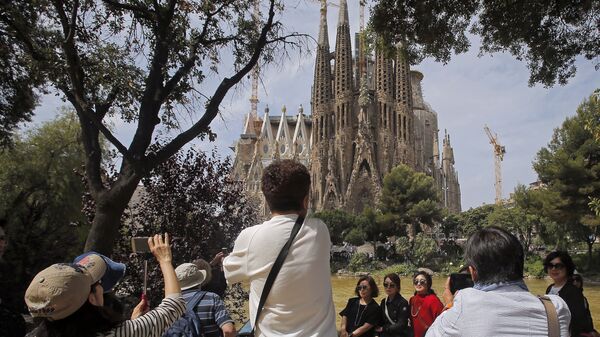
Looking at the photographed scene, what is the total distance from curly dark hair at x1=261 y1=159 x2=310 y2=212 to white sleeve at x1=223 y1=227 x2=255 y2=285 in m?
0.17

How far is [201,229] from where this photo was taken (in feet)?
26.7

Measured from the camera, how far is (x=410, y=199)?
37406 millimetres

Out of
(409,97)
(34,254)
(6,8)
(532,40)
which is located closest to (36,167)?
(34,254)

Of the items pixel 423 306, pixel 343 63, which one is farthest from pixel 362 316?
pixel 343 63

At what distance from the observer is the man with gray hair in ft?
10.7

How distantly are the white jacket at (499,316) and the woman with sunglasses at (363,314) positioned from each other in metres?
2.74

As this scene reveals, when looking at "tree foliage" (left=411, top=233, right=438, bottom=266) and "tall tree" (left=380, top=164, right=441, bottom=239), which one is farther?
"tall tree" (left=380, top=164, right=441, bottom=239)

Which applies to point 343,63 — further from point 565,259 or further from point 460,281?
point 460,281

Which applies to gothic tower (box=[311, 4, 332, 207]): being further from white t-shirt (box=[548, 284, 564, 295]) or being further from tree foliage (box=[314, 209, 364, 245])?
white t-shirt (box=[548, 284, 564, 295])

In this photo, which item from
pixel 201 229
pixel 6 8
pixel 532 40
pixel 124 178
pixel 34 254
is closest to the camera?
pixel 124 178

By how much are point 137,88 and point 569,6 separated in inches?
233

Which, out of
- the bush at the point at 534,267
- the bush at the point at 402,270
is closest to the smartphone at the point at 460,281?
the bush at the point at 534,267

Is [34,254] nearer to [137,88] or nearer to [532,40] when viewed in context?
[137,88]

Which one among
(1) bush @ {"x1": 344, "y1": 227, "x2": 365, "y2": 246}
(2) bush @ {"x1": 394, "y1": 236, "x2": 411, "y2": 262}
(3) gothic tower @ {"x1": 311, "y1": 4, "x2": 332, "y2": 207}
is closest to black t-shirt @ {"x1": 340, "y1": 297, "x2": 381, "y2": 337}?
(2) bush @ {"x1": 394, "y1": 236, "x2": 411, "y2": 262}
